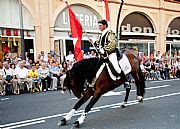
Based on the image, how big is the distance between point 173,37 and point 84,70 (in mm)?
23048

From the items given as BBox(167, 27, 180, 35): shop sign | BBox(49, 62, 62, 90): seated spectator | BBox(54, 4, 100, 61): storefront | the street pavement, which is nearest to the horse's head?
the street pavement

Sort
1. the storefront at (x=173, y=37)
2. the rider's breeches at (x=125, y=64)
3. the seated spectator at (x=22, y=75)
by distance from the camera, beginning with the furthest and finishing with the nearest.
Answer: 1. the storefront at (x=173, y=37)
2. the seated spectator at (x=22, y=75)
3. the rider's breeches at (x=125, y=64)

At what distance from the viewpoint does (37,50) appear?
1756cm

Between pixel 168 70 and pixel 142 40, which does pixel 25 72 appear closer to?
pixel 168 70

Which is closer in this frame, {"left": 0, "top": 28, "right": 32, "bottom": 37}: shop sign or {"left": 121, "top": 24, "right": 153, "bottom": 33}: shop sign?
{"left": 0, "top": 28, "right": 32, "bottom": 37}: shop sign

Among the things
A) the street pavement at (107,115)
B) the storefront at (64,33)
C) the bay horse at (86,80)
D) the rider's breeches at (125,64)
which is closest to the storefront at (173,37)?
the storefront at (64,33)

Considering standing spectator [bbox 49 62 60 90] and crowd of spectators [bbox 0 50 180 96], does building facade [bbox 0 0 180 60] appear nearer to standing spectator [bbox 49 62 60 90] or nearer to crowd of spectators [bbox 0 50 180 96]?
standing spectator [bbox 49 62 60 90]

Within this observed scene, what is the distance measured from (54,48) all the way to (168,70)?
7.86 metres

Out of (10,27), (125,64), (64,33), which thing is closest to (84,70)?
(125,64)

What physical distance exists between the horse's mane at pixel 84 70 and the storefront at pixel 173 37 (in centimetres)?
2163

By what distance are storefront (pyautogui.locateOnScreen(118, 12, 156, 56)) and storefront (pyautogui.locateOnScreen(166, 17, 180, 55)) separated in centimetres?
218

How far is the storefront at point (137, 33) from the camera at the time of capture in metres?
23.0

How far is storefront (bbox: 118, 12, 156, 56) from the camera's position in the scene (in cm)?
2302

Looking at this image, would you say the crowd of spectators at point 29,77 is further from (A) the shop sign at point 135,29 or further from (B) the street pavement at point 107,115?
(A) the shop sign at point 135,29
